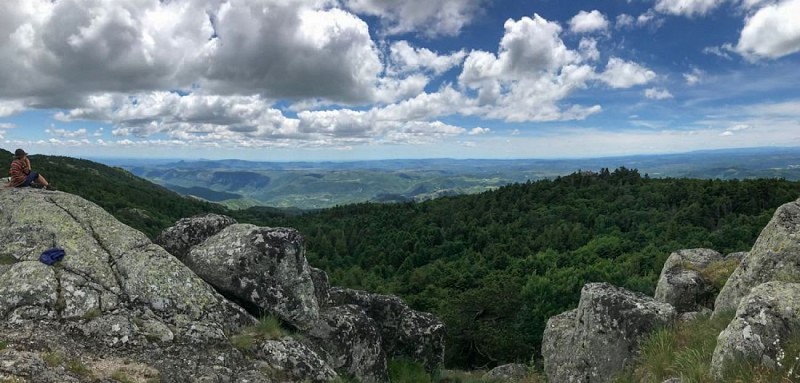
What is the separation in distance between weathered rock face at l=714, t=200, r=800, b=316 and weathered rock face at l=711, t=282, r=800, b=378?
381 centimetres

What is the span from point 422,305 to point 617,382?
77.6 meters

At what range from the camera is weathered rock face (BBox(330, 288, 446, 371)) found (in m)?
19.5

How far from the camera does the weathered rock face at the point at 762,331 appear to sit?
760 cm

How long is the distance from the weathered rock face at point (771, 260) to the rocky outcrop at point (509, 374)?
8.96m

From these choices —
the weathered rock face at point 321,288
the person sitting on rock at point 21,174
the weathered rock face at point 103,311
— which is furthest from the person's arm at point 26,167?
the weathered rock face at point 321,288

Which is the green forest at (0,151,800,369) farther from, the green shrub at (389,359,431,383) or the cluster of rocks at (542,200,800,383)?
the cluster of rocks at (542,200,800,383)

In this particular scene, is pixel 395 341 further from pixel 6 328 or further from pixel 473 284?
pixel 473 284

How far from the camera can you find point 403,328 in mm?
19844

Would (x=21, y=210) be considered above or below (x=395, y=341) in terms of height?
above

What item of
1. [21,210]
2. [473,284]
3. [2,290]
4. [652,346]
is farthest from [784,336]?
[473,284]

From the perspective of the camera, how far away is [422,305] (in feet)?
286

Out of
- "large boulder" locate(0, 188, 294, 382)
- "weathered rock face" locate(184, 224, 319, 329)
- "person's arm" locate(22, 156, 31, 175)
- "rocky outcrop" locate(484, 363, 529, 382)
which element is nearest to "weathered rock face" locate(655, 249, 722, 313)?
"rocky outcrop" locate(484, 363, 529, 382)

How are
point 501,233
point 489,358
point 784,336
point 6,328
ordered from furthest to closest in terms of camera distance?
1. point 501,233
2. point 489,358
3. point 6,328
4. point 784,336

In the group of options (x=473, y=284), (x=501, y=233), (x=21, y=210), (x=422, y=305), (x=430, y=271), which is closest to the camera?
(x=21, y=210)
